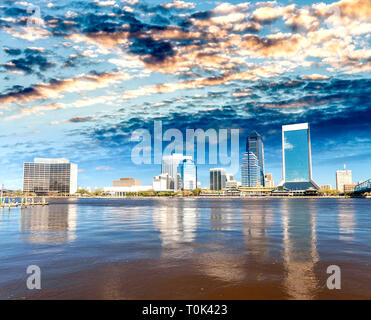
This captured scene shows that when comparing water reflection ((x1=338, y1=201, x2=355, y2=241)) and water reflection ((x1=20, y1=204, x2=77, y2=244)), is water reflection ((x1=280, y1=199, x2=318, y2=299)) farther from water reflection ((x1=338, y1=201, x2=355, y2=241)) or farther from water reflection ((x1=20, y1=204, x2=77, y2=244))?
water reflection ((x1=20, y1=204, x2=77, y2=244))

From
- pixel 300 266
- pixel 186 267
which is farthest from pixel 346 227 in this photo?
pixel 186 267

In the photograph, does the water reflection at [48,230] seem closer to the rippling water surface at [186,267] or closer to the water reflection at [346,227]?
the rippling water surface at [186,267]

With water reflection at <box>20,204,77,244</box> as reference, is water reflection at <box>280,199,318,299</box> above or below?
above

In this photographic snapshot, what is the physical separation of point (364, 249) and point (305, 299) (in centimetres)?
1488

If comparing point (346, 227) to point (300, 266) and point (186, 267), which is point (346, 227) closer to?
point (300, 266)

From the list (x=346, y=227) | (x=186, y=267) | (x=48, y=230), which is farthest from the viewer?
(x=346, y=227)

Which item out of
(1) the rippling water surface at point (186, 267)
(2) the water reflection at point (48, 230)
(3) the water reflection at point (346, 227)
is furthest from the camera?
(3) the water reflection at point (346, 227)

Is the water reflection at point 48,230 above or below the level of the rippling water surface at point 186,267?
below

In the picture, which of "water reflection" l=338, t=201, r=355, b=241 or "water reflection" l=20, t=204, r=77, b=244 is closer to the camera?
"water reflection" l=20, t=204, r=77, b=244

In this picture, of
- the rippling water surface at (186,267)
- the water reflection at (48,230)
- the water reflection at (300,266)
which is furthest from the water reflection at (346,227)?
the water reflection at (48,230)

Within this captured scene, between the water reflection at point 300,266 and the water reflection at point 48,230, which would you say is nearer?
the water reflection at point 300,266

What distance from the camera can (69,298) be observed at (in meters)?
12.7

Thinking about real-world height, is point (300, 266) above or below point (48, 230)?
above

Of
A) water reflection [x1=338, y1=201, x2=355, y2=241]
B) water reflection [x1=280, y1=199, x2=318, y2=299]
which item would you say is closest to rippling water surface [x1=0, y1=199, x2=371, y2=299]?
water reflection [x1=280, y1=199, x2=318, y2=299]
